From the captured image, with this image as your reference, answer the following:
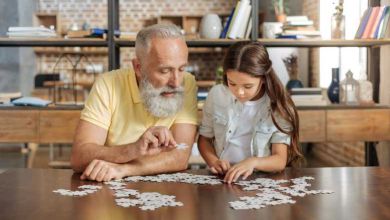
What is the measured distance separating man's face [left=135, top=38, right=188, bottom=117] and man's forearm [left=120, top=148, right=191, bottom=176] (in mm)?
199

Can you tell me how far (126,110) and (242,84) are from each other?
51cm

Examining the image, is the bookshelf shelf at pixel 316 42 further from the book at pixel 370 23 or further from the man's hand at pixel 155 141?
the man's hand at pixel 155 141

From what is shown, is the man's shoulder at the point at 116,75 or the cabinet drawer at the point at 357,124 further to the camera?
the cabinet drawer at the point at 357,124

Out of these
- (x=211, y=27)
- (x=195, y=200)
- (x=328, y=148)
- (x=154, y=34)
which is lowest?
(x=328, y=148)

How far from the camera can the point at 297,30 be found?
4164 millimetres

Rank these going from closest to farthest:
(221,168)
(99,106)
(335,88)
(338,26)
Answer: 1. (221,168)
2. (99,106)
3. (338,26)
4. (335,88)

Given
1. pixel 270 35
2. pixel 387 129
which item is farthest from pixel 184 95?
pixel 387 129

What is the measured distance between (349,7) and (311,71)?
138cm

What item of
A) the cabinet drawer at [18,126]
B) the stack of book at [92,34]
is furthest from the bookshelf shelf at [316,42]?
the cabinet drawer at [18,126]

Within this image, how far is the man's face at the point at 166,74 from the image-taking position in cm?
216

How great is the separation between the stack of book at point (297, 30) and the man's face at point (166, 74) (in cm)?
210

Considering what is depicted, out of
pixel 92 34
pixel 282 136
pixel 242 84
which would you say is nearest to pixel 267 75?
pixel 242 84

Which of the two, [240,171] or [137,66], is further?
[137,66]

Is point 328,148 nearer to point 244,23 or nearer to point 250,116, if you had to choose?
point 244,23
